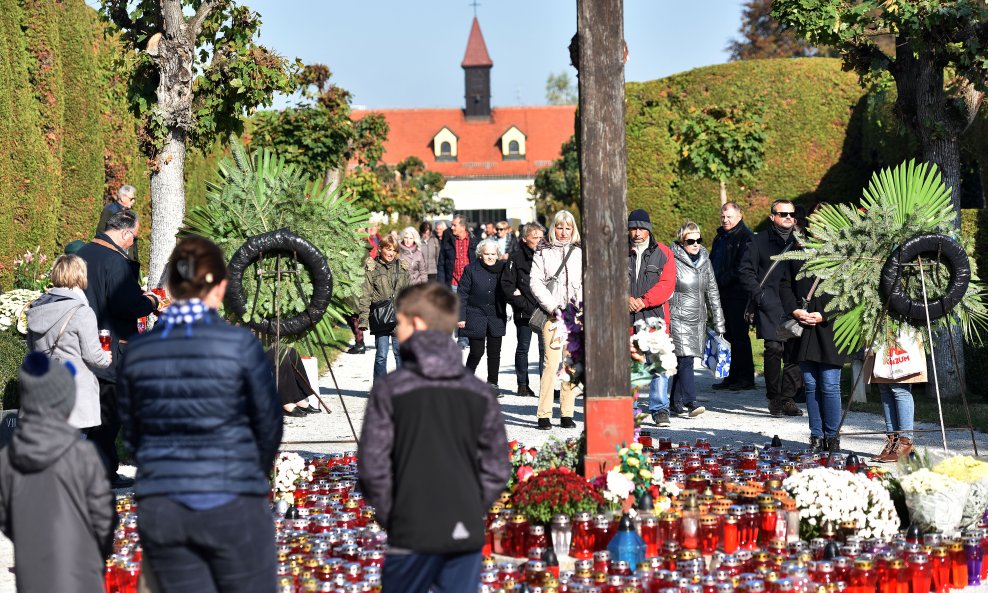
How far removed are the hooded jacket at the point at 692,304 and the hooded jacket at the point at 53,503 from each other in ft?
24.6

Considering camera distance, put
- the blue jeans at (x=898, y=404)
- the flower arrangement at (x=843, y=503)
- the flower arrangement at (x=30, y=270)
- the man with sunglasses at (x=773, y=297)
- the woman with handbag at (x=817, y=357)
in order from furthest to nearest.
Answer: the flower arrangement at (x=30, y=270) < the man with sunglasses at (x=773, y=297) < the woman with handbag at (x=817, y=357) < the blue jeans at (x=898, y=404) < the flower arrangement at (x=843, y=503)

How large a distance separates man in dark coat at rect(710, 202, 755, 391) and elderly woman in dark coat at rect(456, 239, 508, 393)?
226 cm

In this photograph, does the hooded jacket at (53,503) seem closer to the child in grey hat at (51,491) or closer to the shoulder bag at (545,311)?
the child in grey hat at (51,491)

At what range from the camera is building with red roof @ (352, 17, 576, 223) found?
7731 cm

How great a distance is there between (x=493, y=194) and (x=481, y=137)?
213 inches

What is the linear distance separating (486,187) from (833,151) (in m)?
54.0

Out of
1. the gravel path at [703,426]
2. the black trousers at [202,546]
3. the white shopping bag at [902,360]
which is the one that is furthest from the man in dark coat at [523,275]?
the black trousers at [202,546]

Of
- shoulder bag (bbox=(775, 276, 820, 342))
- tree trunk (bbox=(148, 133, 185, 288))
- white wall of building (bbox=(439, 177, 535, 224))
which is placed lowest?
shoulder bag (bbox=(775, 276, 820, 342))

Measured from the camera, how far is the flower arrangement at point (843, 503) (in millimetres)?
6266

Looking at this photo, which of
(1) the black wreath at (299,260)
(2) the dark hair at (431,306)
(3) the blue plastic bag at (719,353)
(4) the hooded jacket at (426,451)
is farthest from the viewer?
(3) the blue plastic bag at (719,353)

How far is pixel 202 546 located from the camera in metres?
3.79

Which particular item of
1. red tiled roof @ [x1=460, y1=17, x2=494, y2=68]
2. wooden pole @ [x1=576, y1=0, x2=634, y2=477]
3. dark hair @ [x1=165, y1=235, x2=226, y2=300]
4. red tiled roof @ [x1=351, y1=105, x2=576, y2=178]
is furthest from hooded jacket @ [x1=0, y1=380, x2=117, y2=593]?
red tiled roof @ [x1=460, y1=17, x2=494, y2=68]

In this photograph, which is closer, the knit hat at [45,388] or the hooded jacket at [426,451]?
the hooded jacket at [426,451]

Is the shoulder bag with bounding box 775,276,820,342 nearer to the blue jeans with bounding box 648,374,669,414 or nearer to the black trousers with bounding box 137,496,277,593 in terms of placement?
the blue jeans with bounding box 648,374,669,414
